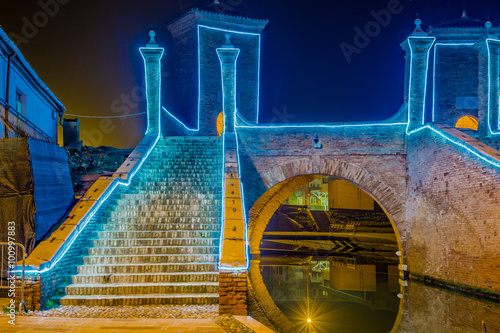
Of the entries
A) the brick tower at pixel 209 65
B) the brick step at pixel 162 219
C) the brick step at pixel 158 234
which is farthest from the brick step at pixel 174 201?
the brick tower at pixel 209 65

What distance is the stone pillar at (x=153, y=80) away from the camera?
46.5ft

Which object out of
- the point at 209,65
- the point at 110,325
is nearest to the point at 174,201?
the point at 110,325

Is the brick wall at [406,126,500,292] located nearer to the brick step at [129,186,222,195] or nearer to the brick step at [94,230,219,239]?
the brick step at [129,186,222,195]

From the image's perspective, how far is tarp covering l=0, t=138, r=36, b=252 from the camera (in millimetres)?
7625

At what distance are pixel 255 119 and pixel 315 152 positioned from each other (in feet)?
30.5

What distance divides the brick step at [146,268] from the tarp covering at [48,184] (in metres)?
1.13

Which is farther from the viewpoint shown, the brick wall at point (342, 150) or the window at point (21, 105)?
the window at point (21, 105)

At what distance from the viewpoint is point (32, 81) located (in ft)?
55.1

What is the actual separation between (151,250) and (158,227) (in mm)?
775

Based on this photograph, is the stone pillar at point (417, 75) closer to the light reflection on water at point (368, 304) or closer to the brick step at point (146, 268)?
the light reflection on water at point (368, 304)

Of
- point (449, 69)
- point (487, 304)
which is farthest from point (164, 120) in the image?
point (449, 69)

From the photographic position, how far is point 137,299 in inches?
276

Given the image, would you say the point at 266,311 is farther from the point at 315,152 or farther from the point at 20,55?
the point at 20,55

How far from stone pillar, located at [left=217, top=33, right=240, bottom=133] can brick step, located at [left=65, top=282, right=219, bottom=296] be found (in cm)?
704
